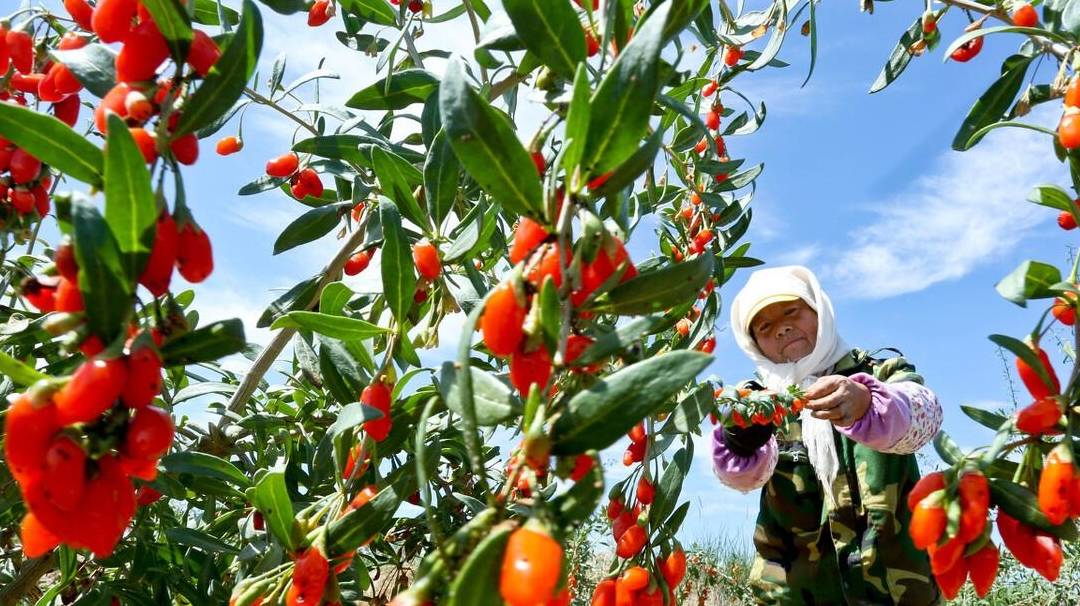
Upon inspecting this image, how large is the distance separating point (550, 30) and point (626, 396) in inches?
15.2

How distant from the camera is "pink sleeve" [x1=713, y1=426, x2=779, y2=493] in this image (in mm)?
3053

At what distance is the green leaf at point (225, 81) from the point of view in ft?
2.40

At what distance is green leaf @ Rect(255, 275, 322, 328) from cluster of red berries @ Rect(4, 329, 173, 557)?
78cm

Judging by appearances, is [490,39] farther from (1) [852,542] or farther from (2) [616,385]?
(1) [852,542]

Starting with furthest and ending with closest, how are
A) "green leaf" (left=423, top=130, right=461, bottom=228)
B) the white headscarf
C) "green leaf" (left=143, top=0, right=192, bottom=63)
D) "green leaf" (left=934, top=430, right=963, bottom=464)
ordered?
the white headscarf < "green leaf" (left=423, top=130, right=461, bottom=228) < "green leaf" (left=934, top=430, right=963, bottom=464) < "green leaf" (left=143, top=0, right=192, bottom=63)

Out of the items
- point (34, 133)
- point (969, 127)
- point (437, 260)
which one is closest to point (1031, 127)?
point (969, 127)

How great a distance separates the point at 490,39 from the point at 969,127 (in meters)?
0.98

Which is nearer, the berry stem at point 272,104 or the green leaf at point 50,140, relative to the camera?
the green leaf at point 50,140

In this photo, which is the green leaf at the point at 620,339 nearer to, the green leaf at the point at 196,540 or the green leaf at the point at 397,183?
the green leaf at the point at 397,183

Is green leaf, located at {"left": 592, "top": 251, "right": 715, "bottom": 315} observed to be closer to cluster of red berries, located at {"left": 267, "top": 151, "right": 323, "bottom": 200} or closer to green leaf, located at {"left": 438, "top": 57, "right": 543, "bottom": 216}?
green leaf, located at {"left": 438, "top": 57, "right": 543, "bottom": 216}

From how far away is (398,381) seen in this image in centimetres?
119

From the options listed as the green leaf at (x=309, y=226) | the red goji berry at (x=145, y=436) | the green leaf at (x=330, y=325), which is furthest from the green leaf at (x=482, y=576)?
the green leaf at (x=309, y=226)

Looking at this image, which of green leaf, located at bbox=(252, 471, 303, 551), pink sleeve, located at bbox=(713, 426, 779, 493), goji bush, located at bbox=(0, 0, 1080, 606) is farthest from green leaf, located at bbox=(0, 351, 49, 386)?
pink sleeve, located at bbox=(713, 426, 779, 493)

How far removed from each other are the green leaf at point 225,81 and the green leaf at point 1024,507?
3.07 feet
